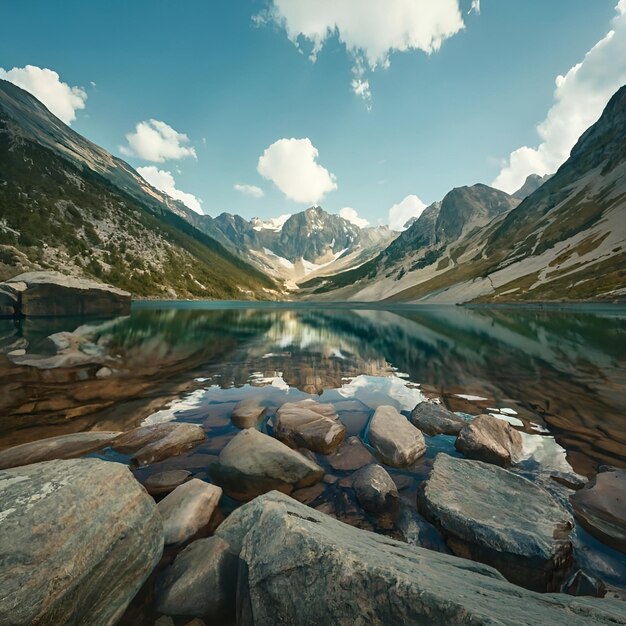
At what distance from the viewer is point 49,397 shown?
48.3ft

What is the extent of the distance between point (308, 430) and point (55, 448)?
7937mm

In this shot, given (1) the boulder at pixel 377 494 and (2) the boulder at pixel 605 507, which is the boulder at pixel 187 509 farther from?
(2) the boulder at pixel 605 507

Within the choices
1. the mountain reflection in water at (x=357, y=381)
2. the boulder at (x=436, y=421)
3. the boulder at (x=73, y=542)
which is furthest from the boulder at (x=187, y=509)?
the boulder at (x=436, y=421)

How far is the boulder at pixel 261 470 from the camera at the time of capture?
8.04 metres

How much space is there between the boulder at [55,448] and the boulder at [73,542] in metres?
4.69

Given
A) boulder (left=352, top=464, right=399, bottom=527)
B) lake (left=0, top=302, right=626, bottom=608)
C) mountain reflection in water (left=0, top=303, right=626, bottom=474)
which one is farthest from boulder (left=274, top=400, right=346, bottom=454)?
mountain reflection in water (left=0, top=303, right=626, bottom=474)

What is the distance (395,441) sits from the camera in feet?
32.7

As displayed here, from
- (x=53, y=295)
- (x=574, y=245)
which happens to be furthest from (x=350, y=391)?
(x=574, y=245)

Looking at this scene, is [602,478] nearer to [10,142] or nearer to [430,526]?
[430,526]

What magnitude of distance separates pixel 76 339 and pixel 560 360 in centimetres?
4178

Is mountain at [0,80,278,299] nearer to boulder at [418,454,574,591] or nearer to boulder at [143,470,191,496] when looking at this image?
boulder at [143,470,191,496]

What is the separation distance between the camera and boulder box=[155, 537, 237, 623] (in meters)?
4.70

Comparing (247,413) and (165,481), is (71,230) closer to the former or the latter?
(247,413)

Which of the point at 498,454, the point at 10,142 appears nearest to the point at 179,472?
the point at 498,454
